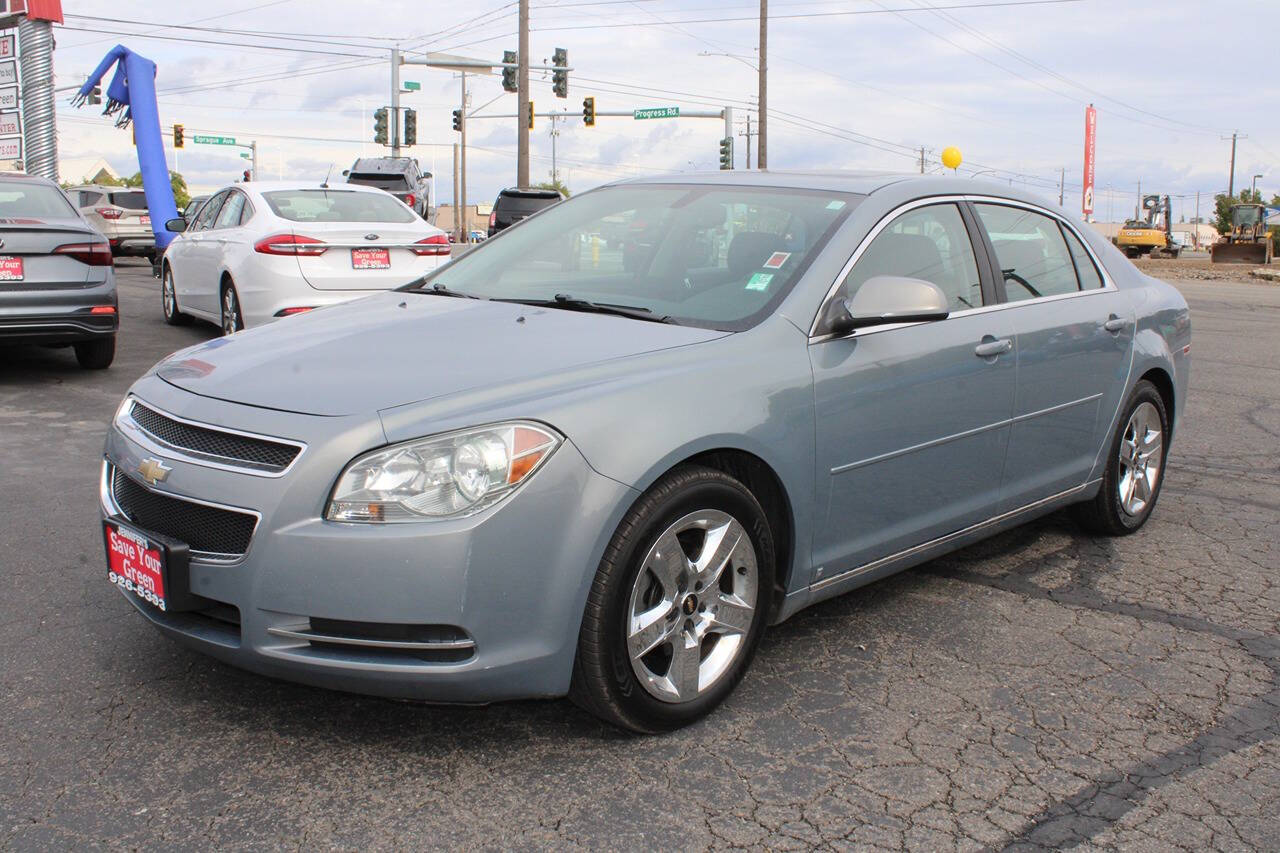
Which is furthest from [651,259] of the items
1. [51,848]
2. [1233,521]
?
[1233,521]

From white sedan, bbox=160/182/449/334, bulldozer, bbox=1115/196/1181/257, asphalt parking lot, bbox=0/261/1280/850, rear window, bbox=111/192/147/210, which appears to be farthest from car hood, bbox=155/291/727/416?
bulldozer, bbox=1115/196/1181/257

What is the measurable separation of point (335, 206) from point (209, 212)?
70.9 inches

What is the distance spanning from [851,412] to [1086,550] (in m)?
2.04

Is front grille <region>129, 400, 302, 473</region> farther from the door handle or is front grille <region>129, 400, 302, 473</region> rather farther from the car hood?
the door handle

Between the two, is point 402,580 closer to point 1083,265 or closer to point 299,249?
point 1083,265

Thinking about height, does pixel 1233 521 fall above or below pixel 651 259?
below

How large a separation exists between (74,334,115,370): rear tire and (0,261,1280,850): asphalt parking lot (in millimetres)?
5243

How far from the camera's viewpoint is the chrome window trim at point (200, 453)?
2.89 meters

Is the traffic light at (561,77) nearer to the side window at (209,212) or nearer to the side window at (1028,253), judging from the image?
the side window at (209,212)

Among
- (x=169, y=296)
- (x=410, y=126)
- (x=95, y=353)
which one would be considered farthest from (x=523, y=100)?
(x=95, y=353)

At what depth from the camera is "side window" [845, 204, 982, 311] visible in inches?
158

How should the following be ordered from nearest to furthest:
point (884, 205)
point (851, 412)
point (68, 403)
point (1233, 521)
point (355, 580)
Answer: point (355, 580) → point (851, 412) → point (884, 205) → point (1233, 521) → point (68, 403)

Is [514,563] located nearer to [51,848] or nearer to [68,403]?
[51,848]

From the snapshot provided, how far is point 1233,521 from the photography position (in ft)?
18.5
